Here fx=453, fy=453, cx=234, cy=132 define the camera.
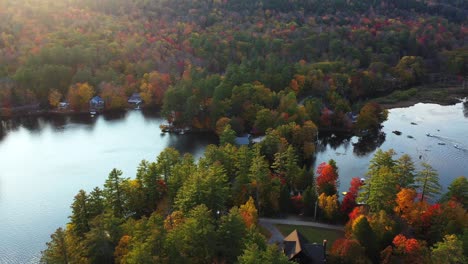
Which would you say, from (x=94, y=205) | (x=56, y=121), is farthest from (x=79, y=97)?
(x=94, y=205)

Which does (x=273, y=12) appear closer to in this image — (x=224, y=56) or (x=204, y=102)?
(x=224, y=56)

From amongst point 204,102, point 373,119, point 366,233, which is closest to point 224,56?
point 204,102

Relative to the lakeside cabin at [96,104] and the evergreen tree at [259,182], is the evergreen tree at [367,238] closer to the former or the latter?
the evergreen tree at [259,182]

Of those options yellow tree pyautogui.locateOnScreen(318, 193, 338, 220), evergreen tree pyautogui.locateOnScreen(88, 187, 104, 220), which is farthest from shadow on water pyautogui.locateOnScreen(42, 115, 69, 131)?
yellow tree pyautogui.locateOnScreen(318, 193, 338, 220)

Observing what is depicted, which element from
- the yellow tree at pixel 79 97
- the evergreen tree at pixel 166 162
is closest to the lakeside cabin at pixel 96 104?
the yellow tree at pixel 79 97

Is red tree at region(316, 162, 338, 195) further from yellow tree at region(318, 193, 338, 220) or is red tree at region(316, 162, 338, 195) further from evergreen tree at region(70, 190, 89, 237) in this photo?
evergreen tree at region(70, 190, 89, 237)

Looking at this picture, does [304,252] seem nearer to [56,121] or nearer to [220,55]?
[56,121]
